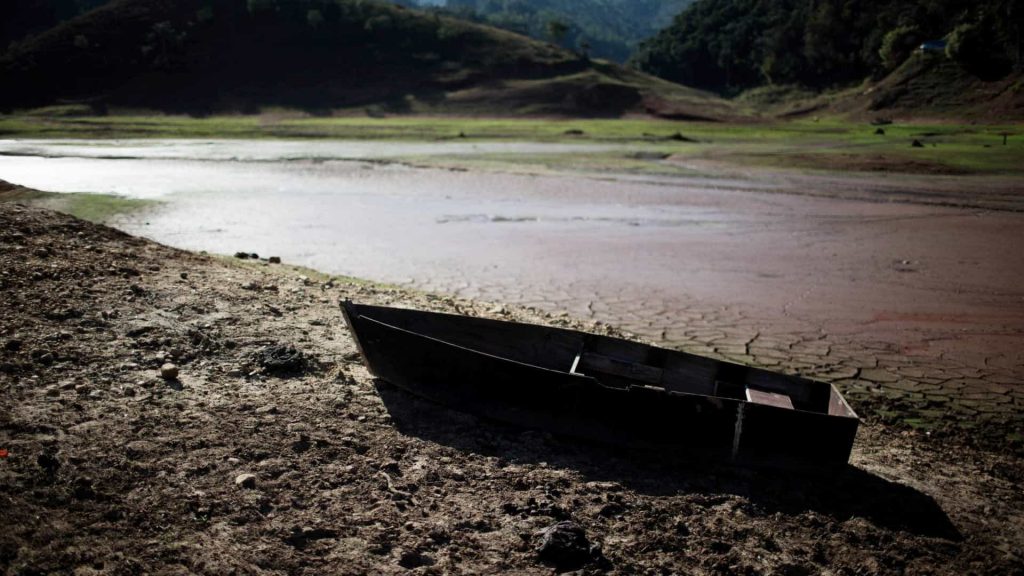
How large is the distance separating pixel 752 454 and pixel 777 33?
3513 inches

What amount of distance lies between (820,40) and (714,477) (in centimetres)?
8251

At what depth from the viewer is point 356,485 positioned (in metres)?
5.01

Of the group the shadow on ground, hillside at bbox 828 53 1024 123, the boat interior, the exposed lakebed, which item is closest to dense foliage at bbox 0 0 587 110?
hillside at bbox 828 53 1024 123

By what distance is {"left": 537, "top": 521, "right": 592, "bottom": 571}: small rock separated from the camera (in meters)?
4.31

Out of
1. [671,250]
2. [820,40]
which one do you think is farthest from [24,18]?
[671,250]

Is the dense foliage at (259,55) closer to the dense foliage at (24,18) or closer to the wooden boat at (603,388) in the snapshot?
the dense foliage at (24,18)

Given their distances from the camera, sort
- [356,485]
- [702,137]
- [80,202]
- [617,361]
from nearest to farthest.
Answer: [356,485]
[617,361]
[80,202]
[702,137]

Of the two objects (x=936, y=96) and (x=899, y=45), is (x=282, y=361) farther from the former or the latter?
(x=899, y=45)

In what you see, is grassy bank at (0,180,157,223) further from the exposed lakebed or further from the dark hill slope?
the dark hill slope

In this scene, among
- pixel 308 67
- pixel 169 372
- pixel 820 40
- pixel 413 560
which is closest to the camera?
pixel 413 560

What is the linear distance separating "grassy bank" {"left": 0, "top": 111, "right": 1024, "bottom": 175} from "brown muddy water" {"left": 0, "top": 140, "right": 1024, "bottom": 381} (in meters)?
5.09

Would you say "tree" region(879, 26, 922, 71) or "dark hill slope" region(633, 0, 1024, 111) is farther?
"tree" region(879, 26, 922, 71)

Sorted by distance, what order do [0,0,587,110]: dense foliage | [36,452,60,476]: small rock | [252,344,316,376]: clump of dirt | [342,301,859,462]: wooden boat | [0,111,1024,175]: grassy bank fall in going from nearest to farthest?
[36,452,60,476]: small rock < [342,301,859,462]: wooden boat < [252,344,316,376]: clump of dirt < [0,111,1024,175]: grassy bank < [0,0,587,110]: dense foliage

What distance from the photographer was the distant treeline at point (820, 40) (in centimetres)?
5344
